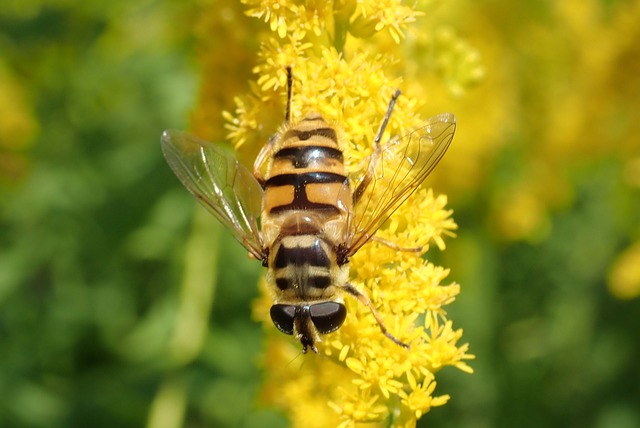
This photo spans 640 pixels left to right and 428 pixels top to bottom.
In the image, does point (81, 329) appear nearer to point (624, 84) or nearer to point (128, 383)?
point (128, 383)

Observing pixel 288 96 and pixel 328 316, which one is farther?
pixel 288 96

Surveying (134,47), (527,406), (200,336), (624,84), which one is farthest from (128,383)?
(624,84)

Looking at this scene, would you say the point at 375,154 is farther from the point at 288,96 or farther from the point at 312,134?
the point at 288,96

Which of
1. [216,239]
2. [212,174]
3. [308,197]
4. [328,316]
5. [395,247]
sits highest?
[216,239]

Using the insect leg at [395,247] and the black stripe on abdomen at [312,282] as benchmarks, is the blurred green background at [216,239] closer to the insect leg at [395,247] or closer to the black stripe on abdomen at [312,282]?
the black stripe on abdomen at [312,282]

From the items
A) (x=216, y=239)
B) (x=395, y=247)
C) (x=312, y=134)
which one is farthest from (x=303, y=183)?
(x=216, y=239)

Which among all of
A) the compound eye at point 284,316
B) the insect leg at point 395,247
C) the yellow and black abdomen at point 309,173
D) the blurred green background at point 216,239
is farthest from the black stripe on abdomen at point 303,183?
the blurred green background at point 216,239

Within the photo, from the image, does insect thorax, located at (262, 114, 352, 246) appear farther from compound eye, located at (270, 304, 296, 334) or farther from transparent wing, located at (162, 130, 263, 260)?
compound eye, located at (270, 304, 296, 334)
